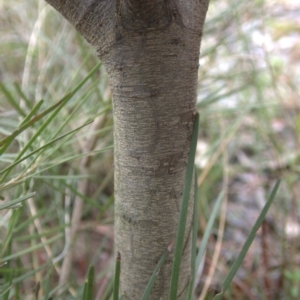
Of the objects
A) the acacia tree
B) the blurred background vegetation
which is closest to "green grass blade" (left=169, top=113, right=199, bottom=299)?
the acacia tree

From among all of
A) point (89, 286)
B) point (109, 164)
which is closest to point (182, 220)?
point (89, 286)

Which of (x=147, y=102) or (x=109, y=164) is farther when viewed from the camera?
(x=109, y=164)

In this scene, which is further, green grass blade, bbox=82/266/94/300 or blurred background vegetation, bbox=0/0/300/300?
blurred background vegetation, bbox=0/0/300/300

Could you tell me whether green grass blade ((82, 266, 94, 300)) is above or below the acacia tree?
below

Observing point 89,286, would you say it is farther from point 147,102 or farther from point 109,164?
point 109,164

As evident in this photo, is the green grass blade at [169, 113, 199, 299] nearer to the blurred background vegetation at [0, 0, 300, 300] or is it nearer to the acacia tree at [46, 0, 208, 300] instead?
the acacia tree at [46, 0, 208, 300]

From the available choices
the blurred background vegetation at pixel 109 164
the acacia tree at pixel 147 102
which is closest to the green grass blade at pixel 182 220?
the acacia tree at pixel 147 102

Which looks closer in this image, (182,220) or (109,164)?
(182,220)
